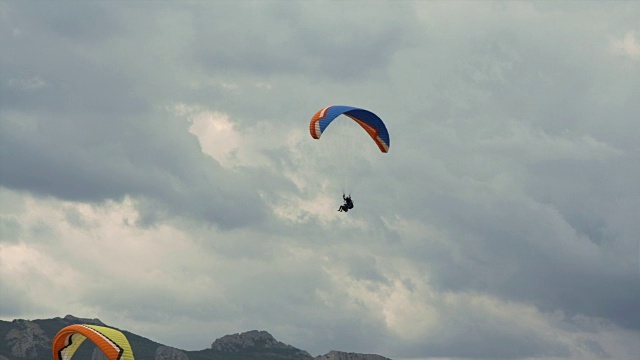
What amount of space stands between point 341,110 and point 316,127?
203 inches

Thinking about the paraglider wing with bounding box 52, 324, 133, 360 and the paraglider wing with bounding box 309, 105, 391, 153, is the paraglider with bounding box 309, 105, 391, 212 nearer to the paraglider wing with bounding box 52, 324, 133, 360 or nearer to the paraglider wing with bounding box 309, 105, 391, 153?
the paraglider wing with bounding box 309, 105, 391, 153

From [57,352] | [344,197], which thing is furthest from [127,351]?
[344,197]

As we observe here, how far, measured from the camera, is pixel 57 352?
13350cm

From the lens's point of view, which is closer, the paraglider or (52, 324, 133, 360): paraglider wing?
(52, 324, 133, 360): paraglider wing

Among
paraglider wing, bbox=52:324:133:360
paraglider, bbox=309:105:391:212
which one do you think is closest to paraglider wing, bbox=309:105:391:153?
paraglider, bbox=309:105:391:212

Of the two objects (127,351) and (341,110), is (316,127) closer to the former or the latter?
(341,110)

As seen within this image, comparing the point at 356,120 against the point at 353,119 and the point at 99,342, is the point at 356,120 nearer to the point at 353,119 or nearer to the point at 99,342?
the point at 353,119

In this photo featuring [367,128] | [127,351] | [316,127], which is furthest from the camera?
[367,128]

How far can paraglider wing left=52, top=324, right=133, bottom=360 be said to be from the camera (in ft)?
390

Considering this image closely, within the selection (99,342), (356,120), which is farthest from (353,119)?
(99,342)

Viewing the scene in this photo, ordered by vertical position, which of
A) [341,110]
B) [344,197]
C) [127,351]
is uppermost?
[341,110]

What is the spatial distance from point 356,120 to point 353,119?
857mm

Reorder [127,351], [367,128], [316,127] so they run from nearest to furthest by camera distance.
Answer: [127,351]
[316,127]
[367,128]

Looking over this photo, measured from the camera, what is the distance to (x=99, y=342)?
119938 mm
